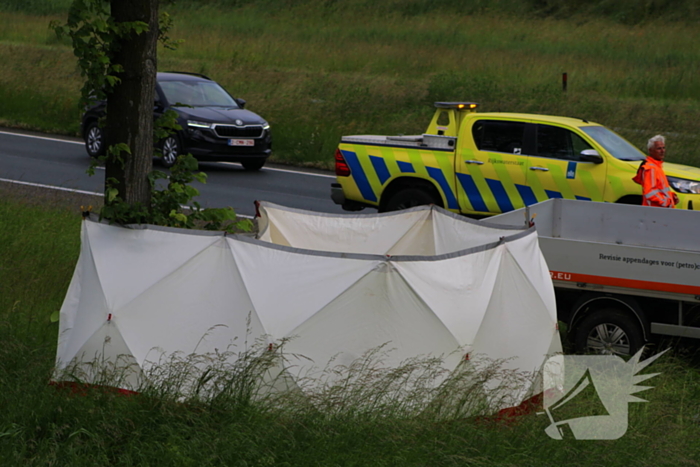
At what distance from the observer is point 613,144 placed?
1173 cm

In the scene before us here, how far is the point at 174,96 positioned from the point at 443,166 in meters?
8.29

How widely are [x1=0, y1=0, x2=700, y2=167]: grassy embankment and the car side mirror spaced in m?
7.90

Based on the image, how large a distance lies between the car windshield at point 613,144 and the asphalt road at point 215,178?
4500 mm

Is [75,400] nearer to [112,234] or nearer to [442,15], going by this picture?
[112,234]

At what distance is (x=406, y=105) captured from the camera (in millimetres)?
23188

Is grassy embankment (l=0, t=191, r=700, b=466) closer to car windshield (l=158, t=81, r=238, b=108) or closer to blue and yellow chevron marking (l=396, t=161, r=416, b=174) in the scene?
blue and yellow chevron marking (l=396, t=161, r=416, b=174)

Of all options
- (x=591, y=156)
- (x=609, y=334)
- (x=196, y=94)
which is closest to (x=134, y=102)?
(x=609, y=334)

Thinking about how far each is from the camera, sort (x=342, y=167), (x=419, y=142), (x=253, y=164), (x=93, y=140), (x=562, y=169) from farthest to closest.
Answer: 1. (x=93, y=140)
2. (x=253, y=164)
3. (x=419, y=142)
4. (x=342, y=167)
5. (x=562, y=169)

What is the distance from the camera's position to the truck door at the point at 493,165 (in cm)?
1180

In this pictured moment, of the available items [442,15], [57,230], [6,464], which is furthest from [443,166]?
[442,15]

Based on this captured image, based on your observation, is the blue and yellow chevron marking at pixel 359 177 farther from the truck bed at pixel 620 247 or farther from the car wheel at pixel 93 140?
the car wheel at pixel 93 140

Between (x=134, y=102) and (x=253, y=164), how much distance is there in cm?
1174

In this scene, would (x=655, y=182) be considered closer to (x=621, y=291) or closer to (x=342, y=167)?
(x=621, y=291)

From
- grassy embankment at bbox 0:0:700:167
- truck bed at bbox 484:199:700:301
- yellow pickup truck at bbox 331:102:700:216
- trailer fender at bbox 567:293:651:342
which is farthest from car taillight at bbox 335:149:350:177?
grassy embankment at bbox 0:0:700:167
